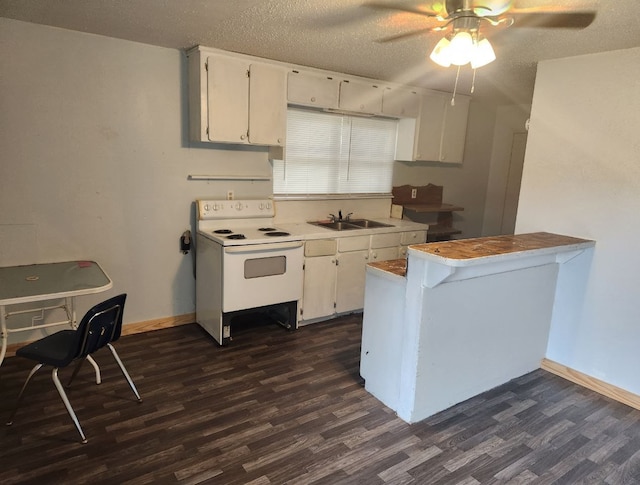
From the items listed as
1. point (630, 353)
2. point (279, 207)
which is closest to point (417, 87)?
point (279, 207)

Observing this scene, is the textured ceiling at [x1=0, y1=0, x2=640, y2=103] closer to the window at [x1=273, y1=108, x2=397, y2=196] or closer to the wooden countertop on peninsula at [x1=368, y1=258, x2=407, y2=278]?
the window at [x1=273, y1=108, x2=397, y2=196]

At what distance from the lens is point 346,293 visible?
154 inches

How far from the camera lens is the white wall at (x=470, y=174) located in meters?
5.04

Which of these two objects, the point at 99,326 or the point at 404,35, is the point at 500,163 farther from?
the point at 99,326

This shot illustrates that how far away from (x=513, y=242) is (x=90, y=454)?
2652mm

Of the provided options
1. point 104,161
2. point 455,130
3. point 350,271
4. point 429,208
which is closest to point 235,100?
point 104,161

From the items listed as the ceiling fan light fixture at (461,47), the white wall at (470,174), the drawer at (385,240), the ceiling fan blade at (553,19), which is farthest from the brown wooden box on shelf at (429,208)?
the ceiling fan light fixture at (461,47)

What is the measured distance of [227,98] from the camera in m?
3.26

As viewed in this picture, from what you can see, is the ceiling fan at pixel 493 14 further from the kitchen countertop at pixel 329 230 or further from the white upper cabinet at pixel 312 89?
the kitchen countertop at pixel 329 230

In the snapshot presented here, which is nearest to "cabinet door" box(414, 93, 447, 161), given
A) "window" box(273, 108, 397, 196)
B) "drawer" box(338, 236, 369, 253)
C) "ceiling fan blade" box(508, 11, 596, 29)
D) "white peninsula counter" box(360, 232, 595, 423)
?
"window" box(273, 108, 397, 196)

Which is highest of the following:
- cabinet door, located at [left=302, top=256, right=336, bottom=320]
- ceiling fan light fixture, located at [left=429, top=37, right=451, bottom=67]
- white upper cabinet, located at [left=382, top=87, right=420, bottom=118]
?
white upper cabinet, located at [left=382, top=87, right=420, bottom=118]

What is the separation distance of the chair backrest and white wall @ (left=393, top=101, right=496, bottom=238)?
3.47 m

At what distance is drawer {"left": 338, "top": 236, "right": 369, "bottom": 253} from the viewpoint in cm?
375

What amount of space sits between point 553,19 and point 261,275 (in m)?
2.51
